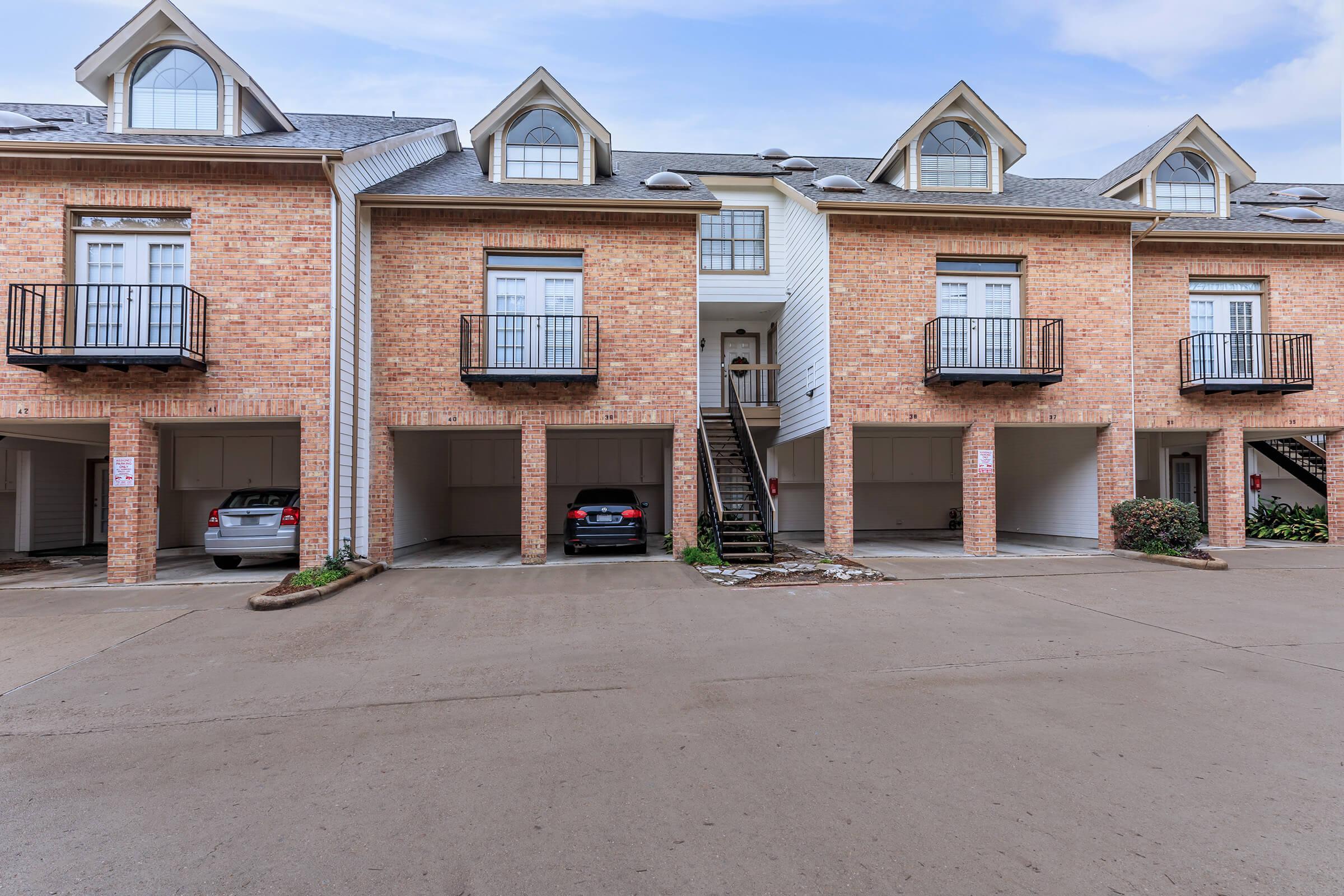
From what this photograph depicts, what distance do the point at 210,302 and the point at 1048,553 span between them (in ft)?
50.2

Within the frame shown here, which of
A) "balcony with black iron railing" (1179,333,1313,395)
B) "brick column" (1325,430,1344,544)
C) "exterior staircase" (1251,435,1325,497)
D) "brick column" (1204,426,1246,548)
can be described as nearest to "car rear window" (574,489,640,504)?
"balcony with black iron railing" (1179,333,1313,395)

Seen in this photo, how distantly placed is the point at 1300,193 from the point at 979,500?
1381cm

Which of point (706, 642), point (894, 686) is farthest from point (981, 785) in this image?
point (706, 642)

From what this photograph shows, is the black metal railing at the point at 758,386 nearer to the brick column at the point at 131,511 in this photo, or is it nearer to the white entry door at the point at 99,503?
the brick column at the point at 131,511

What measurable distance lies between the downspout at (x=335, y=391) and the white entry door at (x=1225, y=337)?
52.9 ft

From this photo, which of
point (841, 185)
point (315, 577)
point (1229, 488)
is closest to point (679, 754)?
point (315, 577)

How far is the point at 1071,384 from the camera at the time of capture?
1245 centimetres

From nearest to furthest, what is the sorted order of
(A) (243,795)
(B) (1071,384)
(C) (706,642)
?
(A) (243,795) → (C) (706,642) → (B) (1071,384)

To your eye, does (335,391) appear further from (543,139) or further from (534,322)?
(543,139)

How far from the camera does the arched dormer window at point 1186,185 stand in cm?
1379

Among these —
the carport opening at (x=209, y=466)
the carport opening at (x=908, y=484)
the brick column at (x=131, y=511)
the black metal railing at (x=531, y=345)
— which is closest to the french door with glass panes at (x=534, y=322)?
the black metal railing at (x=531, y=345)

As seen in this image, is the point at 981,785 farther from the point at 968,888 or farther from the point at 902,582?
the point at 902,582

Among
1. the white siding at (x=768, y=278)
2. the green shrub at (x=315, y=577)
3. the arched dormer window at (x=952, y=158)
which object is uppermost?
the arched dormer window at (x=952, y=158)

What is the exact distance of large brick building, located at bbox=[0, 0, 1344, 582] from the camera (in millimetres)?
9797
